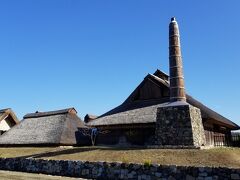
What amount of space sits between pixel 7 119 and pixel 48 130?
34.6ft

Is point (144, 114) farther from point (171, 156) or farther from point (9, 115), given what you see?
point (9, 115)

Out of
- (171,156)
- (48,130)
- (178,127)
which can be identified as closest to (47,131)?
(48,130)

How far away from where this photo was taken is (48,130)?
3422cm

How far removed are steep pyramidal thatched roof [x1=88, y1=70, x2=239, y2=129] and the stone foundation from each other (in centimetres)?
456

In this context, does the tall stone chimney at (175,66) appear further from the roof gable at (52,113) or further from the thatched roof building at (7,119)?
the thatched roof building at (7,119)

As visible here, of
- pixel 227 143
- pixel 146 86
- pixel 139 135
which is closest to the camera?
pixel 139 135

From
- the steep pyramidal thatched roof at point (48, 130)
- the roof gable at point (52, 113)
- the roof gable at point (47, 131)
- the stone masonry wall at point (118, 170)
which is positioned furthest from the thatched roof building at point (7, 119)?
the stone masonry wall at point (118, 170)

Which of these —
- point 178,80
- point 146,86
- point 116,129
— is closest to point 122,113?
point 116,129

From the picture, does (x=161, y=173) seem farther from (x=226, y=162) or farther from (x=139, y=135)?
(x=139, y=135)

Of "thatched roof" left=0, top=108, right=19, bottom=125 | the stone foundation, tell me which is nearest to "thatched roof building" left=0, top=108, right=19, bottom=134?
"thatched roof" left=0, top=108, right=19, bottom=125

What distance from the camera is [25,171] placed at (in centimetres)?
2088

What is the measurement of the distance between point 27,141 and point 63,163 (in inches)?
631

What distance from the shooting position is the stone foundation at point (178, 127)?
2212cm

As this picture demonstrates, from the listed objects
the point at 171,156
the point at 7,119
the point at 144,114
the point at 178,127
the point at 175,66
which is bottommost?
the point at 171,156
